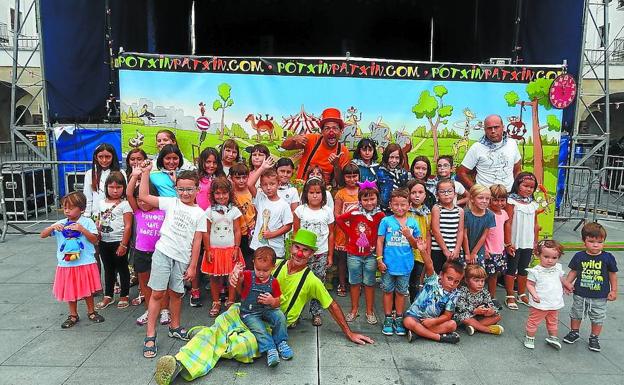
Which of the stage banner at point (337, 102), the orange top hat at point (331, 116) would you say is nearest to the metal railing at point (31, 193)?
the stage banner at point (337, 102)

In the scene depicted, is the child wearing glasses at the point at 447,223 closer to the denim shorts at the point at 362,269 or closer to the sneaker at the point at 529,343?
the denim shorts at the point at 362,269

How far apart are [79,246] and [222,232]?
4.31 ft

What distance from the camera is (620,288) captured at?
215 inches

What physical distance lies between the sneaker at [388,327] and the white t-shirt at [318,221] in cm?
88

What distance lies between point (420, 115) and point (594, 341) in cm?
305

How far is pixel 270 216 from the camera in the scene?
4.40 m

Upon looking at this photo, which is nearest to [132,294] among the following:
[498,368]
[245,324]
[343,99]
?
[245,324]

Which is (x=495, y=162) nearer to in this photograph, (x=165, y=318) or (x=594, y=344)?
(x=594, y=344)

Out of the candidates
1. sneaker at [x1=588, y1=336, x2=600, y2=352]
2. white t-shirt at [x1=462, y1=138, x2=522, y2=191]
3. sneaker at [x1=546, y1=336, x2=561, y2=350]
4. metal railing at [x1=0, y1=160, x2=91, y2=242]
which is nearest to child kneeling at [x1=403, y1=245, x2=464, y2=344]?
sneaker at [x1=546, y1=336, x2=561, y2=350]

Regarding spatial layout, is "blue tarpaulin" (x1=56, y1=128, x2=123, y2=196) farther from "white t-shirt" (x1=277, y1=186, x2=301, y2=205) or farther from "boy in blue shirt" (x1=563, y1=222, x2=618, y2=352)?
"boy in blue shirt" (x1=563, y1=222, x2=618, y2=352)

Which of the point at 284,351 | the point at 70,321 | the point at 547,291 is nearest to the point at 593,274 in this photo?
the point at 547,291

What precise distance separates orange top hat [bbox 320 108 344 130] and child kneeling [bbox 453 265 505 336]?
2.13m

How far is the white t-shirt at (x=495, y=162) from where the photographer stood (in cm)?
498

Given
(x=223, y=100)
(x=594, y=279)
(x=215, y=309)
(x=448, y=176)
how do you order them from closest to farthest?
(x=594, y=279) → (x=215, y=309) → (x=448, y=176) → (x=223, y=100)
